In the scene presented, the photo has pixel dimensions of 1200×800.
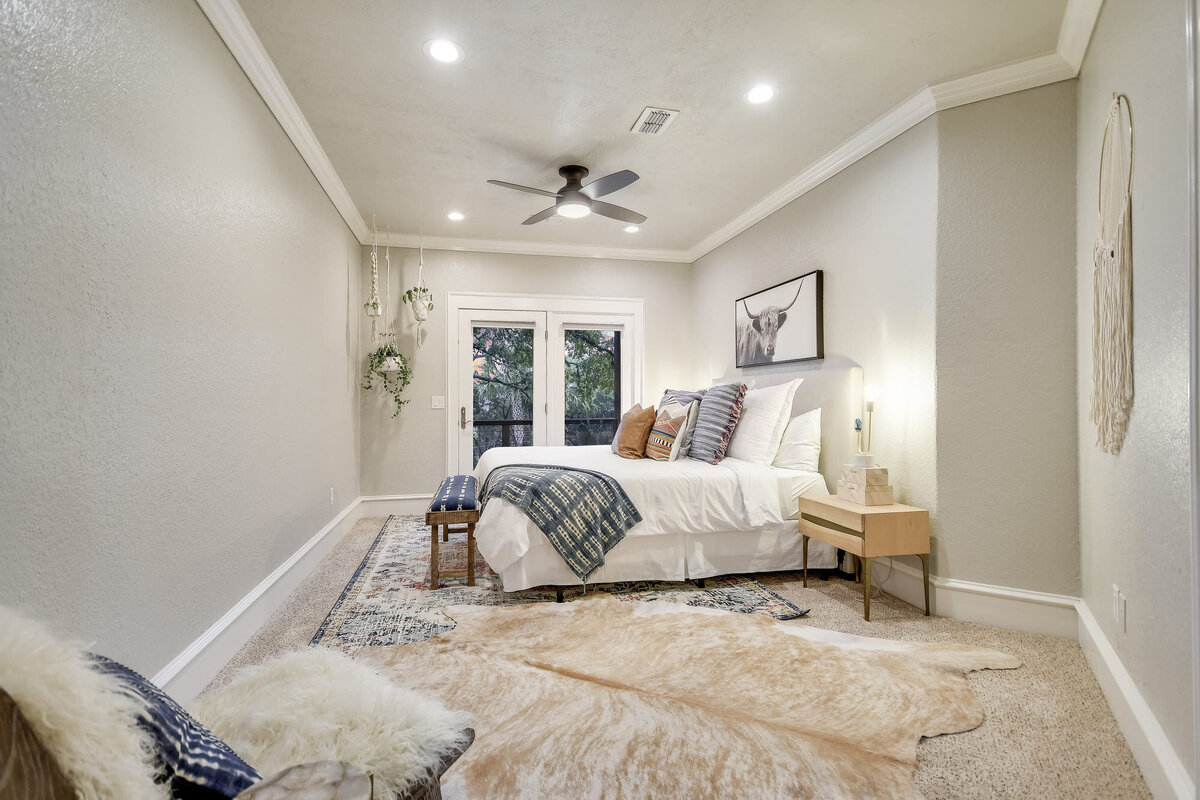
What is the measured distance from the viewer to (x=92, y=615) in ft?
4.86

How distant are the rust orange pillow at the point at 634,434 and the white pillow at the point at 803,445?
0.87 m

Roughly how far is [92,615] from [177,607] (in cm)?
43

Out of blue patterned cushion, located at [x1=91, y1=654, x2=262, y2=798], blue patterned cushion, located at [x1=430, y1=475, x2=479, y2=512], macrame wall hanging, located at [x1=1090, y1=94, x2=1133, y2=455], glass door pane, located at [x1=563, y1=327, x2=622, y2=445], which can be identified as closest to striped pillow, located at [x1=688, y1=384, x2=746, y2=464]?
blue patterned cushion, located at [x1=430, y1=475, x2=479, y2=512]

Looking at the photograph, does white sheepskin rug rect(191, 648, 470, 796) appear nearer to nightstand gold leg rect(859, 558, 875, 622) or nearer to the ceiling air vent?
nightstand gold leg rect(859, 558, 875, 622)

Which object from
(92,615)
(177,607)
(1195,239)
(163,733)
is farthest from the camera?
(177,607)

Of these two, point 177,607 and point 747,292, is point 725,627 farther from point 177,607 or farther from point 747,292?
point 747,292

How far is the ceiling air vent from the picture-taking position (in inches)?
117

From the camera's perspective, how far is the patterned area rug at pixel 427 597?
2.53m

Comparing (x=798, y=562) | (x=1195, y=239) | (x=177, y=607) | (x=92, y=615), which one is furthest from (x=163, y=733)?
(x=798, y=562)

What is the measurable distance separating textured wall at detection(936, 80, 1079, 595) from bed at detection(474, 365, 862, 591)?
A: 28.5 inches

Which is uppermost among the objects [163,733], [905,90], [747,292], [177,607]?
[905,90]

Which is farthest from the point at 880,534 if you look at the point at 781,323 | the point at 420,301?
the point at 420,301

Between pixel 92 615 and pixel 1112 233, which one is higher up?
pixel 1112 233

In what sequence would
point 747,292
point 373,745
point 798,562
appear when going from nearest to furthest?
1. point 373,745
2. point 798,562
3. point 747,292
